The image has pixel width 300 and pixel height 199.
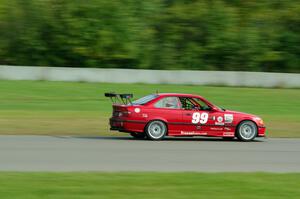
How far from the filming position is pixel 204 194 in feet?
27.2

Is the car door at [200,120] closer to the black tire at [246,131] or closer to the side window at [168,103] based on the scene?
the side window at [168,103]

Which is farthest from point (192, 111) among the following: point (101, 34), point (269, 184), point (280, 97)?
point (101, 34)

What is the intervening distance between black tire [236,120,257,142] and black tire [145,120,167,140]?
80.7 inches

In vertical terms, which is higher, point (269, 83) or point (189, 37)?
point (189, 37)

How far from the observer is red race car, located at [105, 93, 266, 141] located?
16766 mm

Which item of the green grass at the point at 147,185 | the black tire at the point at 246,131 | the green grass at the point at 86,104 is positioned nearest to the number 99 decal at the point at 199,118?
the black tire at the point at 246,131

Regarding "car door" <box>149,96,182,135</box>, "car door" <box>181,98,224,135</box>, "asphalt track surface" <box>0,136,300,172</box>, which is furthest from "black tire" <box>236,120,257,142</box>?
"car door" <box>149,96,182,135</box>

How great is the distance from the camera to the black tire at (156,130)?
661 inches

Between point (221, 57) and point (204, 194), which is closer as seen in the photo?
point (204, 194)

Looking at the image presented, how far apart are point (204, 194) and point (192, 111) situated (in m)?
8.97

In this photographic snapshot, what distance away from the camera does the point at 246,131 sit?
17.5 m

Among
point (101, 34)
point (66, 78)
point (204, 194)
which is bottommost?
point (204, 194)

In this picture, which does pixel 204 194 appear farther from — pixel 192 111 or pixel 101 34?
pixel 101 34

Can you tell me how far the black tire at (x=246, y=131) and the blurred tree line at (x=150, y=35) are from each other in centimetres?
2283
